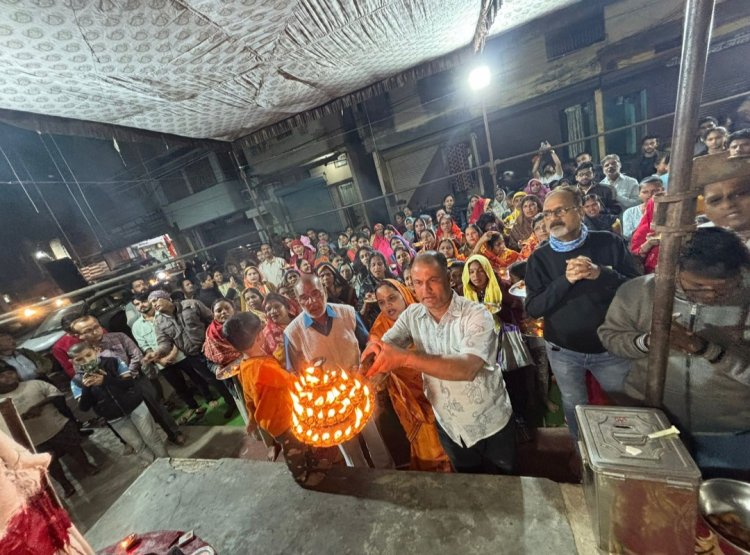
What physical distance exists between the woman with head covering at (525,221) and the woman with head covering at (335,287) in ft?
10.7

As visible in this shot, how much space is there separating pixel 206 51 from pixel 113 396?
4.49m

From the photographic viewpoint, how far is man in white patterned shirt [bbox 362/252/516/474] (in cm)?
208

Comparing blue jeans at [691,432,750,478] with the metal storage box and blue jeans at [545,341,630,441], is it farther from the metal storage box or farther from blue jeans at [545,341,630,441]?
the metal storage box

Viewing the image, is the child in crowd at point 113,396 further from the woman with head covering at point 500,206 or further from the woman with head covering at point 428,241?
the woman with head covering at point 500,206

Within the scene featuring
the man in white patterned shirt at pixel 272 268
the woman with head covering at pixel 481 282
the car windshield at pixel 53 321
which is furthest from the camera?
the man in white patterned shirt at pixel 272 268

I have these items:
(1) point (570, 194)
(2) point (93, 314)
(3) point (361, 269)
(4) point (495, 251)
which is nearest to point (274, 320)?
(3) point (361, 269)

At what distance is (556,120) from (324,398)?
701 inches

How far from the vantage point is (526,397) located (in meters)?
3.67

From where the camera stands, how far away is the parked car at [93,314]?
681 cm

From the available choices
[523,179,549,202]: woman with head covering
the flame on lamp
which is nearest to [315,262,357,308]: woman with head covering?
the flame on lamp

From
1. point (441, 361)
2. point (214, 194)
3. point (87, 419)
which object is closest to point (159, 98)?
point (441, 361)

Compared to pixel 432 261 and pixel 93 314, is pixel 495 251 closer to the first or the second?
pixel 432 261

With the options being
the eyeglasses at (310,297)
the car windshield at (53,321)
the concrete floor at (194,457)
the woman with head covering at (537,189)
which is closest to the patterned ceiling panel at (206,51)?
the eyeglasses at (310,297)

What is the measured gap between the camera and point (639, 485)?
1287mm
